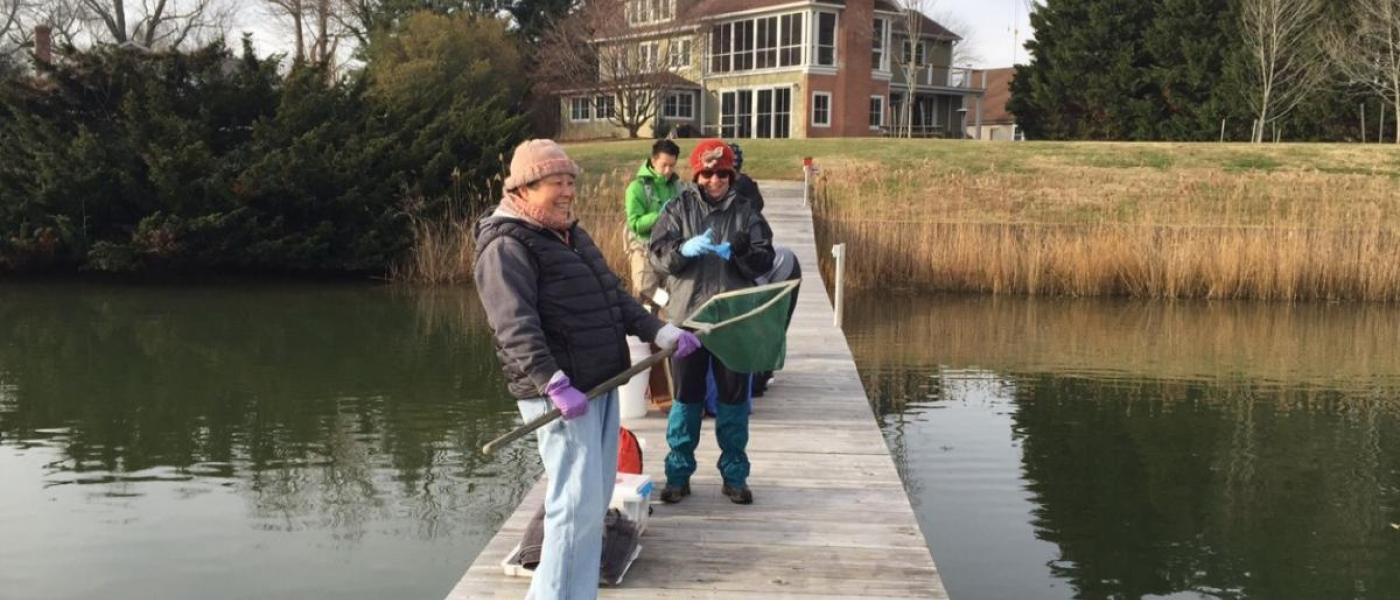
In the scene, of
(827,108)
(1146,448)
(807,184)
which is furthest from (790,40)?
(1146,448)

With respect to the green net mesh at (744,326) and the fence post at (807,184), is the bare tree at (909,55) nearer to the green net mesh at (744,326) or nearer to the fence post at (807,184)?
the fence post at (807,184)

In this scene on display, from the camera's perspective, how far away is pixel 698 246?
16.4ft

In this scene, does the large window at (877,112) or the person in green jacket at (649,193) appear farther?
the large window at (877,112)

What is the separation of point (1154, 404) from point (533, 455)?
5.06 meters

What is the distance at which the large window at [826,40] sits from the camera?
38844mm

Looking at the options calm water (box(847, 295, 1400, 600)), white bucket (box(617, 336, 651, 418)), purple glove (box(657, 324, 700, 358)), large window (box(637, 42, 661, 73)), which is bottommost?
calm water (box(847, 295, 1400, 600))

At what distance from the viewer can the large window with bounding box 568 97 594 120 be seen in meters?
40.7

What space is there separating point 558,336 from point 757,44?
37581 millimetres

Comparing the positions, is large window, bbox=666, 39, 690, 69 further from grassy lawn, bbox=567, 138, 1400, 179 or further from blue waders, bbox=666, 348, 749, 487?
blue waders, bbox=666, 348, 749, 487

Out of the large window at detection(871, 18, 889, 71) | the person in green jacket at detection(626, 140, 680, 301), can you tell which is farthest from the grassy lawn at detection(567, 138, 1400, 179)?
the person in green jacket at detection(626, 140, 680, 301)

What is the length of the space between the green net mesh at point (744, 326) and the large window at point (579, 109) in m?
36.2

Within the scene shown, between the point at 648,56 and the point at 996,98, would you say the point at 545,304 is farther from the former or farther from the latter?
the point at 996,98

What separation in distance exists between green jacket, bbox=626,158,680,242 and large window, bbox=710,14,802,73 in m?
32.8

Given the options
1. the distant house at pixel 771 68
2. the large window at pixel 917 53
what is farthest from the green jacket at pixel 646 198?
the large window at pixel 917 53
